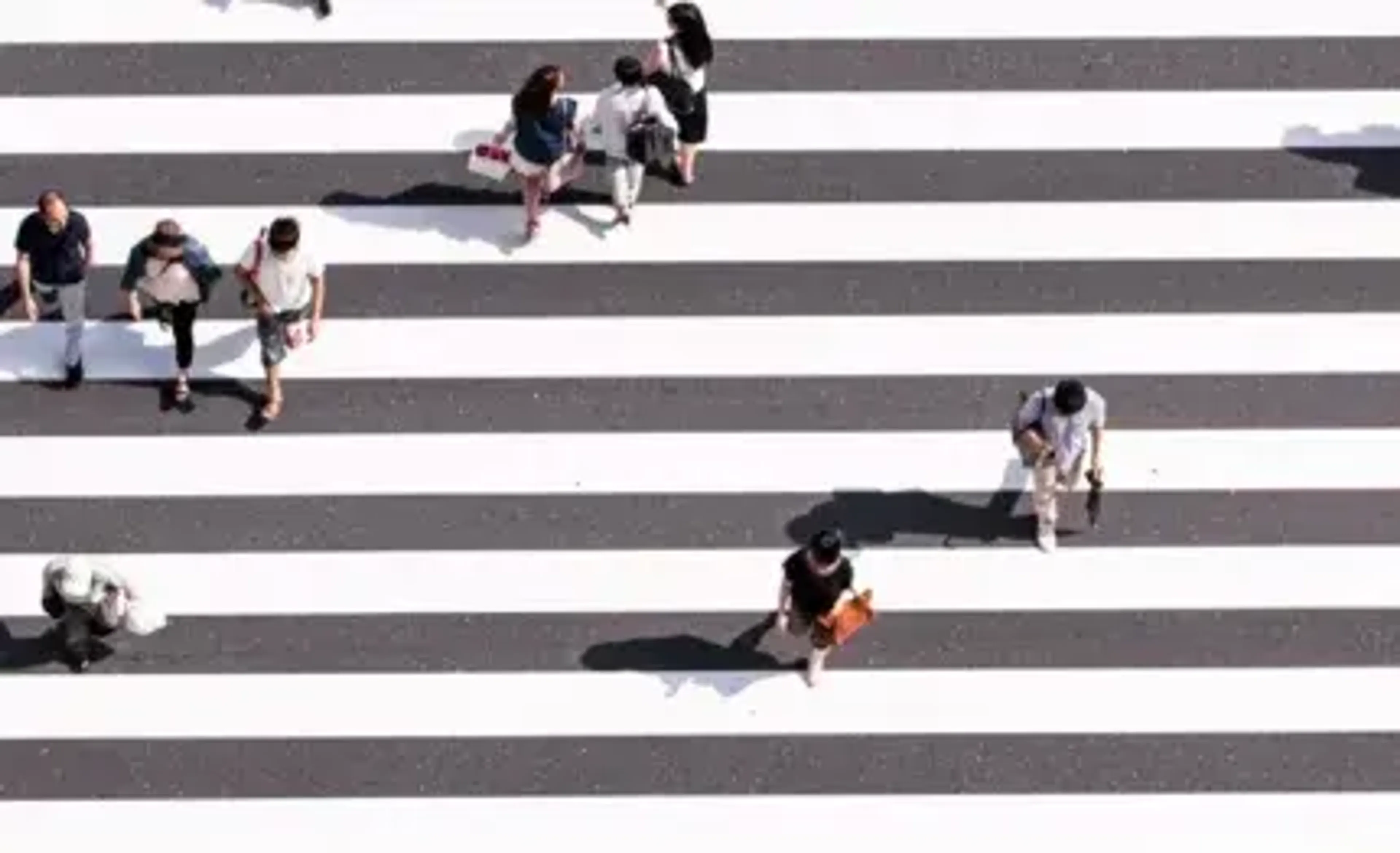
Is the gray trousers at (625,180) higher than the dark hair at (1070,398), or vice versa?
the gray trousers at (625,180)

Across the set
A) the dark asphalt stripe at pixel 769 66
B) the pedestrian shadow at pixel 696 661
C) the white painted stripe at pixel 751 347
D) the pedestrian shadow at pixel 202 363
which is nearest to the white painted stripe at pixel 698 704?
the pedestrian shadow at pixel 696 661

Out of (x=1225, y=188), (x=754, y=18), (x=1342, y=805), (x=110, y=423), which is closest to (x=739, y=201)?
(x=754, y=18)

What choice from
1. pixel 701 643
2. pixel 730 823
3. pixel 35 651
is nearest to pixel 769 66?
pixel 701 643

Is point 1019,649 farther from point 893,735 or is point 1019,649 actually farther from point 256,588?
point 256,588

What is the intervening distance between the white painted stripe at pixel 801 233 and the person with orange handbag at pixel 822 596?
8.99ft

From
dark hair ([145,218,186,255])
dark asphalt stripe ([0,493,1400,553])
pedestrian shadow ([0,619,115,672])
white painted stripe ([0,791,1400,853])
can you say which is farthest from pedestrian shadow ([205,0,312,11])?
white painted stripe ([0,791,1400,853])

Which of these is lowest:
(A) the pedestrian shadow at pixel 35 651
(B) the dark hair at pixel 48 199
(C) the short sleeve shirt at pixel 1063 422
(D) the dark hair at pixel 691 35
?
(A) the pedestrian shadow at pixel 35 651

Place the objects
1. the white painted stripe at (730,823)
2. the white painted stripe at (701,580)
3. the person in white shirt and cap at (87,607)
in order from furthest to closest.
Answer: the white painted stripe at (701,580)
the white painted stripe at (730,823)
the person in white shirt and cap at (87,607)

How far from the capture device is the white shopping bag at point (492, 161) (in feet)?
51.8

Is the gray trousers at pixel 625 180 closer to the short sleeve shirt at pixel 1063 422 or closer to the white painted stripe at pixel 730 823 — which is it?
the short sleeve shirt at pixel 1063 422

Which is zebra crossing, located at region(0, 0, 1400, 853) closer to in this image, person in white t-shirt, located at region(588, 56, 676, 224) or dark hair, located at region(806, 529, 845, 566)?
person in white t-shirt, located at region(588, 56, 676, 224)

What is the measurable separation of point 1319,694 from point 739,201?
207 inches

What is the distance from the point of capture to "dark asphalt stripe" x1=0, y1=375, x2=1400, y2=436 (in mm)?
15562

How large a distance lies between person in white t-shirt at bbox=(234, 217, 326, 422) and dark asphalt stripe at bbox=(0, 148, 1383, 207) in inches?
51.3
